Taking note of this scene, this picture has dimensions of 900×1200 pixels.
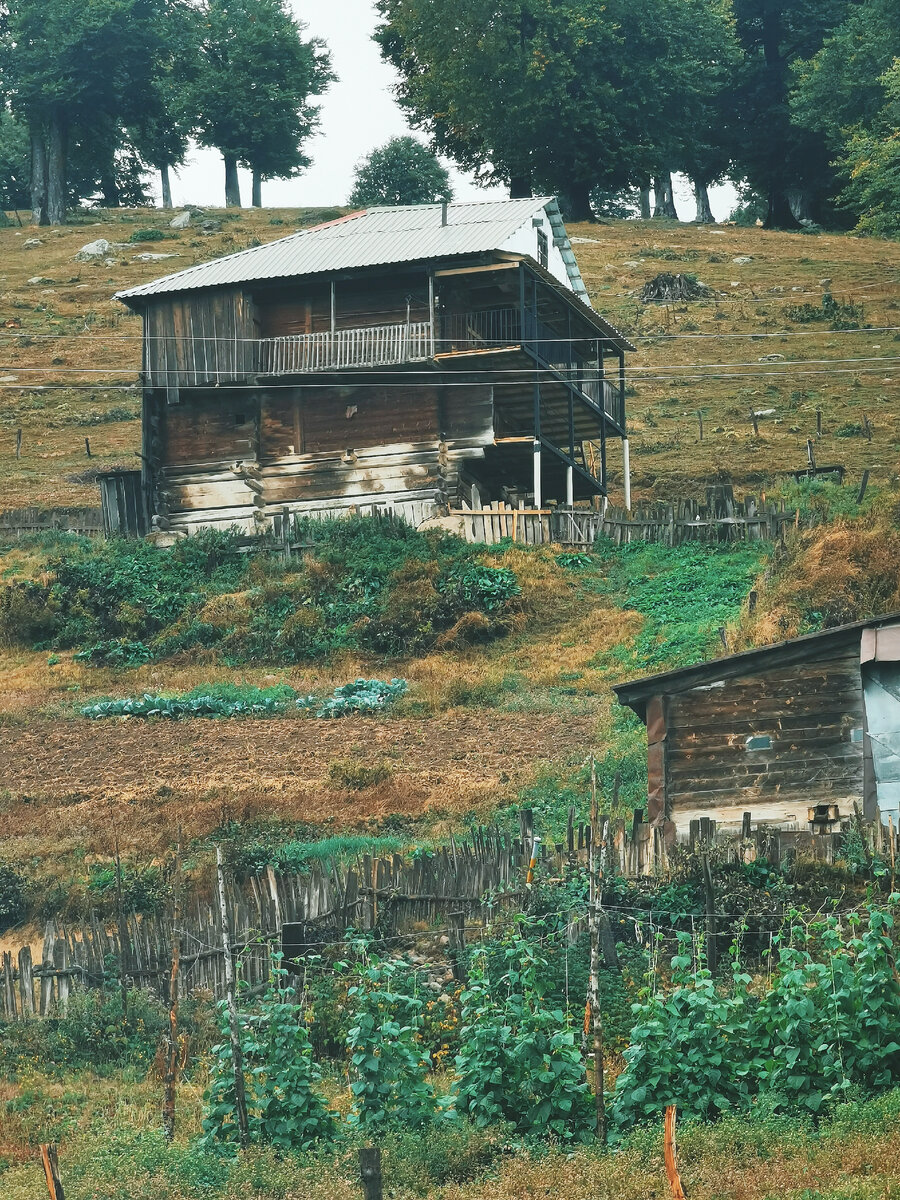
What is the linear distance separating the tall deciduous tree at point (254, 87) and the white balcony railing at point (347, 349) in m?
48.1

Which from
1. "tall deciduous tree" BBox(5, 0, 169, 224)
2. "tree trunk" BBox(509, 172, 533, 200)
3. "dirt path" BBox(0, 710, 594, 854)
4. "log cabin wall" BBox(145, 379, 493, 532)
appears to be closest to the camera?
"dirt path" BBox(0, 710, 594, 854)

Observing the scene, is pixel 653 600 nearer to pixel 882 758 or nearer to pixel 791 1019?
pixel 882 758

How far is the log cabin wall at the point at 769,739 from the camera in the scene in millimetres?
20672

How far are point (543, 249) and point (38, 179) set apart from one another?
4659 cm

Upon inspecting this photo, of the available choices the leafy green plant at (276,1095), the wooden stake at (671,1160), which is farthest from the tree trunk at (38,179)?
the wooden stake at (671,1160)

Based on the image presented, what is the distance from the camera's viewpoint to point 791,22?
77.4 m

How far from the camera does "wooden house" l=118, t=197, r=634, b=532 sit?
38438mm

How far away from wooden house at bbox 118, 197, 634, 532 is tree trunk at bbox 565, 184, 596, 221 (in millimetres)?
31008

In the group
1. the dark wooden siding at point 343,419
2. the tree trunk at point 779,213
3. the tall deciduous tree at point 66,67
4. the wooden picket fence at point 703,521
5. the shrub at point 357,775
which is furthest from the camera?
the tall deciduous tree at point 66,67

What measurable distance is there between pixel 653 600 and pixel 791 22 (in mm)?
53210

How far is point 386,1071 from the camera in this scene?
13.9 m

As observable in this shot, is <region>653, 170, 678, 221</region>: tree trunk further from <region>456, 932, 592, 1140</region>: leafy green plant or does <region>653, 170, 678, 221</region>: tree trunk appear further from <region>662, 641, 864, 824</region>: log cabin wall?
<region>456, 932, 592, 1140</region>: leafy green plant

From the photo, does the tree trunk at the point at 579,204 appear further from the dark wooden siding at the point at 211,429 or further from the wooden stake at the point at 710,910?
the wooden stake at the point at 710,910

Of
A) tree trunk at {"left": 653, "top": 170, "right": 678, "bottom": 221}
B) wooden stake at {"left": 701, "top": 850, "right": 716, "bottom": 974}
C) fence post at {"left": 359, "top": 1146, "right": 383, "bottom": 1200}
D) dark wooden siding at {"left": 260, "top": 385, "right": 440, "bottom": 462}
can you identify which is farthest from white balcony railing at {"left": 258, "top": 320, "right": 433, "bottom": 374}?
tree trunk at {"left": 653, "top": 170, "right": 678, "bottom": 221}
